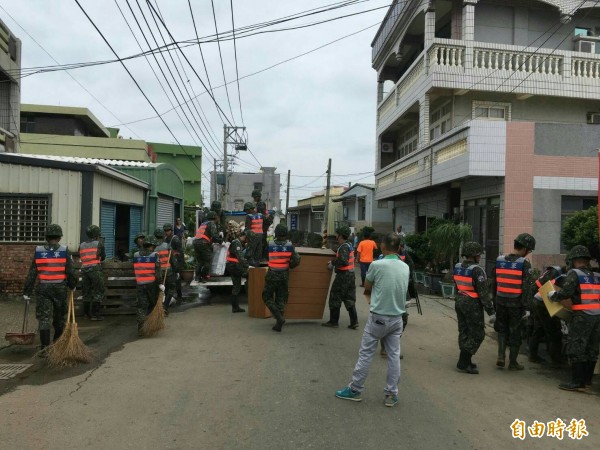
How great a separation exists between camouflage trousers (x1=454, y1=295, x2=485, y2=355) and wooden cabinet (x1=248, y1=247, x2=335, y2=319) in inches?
114

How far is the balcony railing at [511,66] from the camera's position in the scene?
1508 centimetres

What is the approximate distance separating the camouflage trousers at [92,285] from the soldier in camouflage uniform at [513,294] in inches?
274

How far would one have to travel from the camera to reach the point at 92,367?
19.7 feet

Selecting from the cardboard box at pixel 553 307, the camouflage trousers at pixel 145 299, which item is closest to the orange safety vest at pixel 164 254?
the camouflage trousers at pixel 145 299

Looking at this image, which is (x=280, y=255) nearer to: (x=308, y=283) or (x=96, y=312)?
(x=308, y=283)

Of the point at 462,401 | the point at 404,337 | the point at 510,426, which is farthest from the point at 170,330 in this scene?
the point at 510,426

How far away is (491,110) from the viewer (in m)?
16.0

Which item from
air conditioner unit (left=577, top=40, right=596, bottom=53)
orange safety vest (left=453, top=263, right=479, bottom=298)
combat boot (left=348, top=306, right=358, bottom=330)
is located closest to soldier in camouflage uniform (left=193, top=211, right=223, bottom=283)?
combat boot (left=348, top=306, right=358, bottom=330)

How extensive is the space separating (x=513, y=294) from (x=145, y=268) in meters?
5.46

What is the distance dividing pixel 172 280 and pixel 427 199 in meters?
11.7

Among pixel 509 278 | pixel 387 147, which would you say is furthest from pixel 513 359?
pixel 387 147

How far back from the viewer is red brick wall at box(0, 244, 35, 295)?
10.6 m

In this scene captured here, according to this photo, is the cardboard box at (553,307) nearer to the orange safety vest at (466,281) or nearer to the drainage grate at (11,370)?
the orange safety vest at (466,281)

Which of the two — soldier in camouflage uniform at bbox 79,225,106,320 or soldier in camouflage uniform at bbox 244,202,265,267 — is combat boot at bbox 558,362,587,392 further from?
soldier in camouflage uniform at bbox 79,225,106,320
